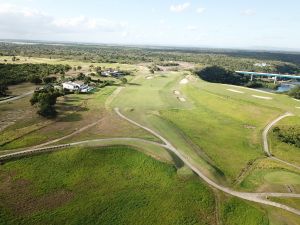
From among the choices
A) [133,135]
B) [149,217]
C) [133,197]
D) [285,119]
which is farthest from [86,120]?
[285,119]

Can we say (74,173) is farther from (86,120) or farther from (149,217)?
(86,120)

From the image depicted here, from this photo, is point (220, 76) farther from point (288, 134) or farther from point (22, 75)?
point (288, 134)

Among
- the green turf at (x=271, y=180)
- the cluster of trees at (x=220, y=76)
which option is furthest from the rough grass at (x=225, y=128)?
the cluster of trees at (x=220, y=76)

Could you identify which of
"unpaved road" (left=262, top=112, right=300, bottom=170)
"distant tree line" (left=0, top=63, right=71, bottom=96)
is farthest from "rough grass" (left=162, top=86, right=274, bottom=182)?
"distant tree line" (left=0, top=63, right=71, bottom=96)

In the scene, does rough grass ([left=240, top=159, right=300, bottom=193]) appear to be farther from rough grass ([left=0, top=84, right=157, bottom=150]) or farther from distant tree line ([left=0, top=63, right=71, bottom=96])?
distant tree line ([left=0, top=63, right=71, bottom=96])

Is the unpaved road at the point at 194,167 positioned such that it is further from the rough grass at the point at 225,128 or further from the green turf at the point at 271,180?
the rough grass at the point at 225,128

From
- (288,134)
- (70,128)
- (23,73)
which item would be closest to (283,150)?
(288,134)

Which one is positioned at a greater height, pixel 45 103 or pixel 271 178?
pixel 45 103
